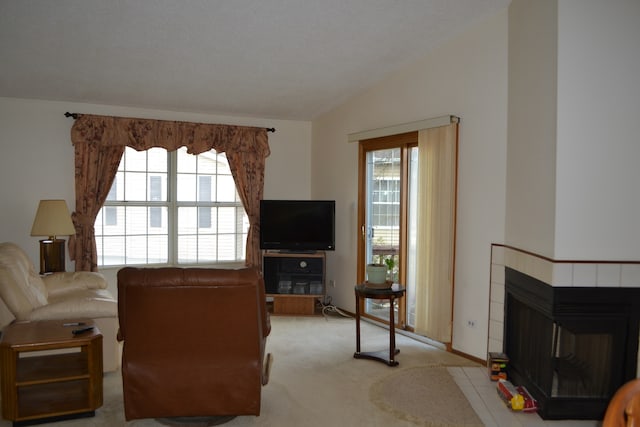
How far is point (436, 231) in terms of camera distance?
15.0 feet

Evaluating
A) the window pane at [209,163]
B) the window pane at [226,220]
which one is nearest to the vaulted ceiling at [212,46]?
the window pane at [209,163]

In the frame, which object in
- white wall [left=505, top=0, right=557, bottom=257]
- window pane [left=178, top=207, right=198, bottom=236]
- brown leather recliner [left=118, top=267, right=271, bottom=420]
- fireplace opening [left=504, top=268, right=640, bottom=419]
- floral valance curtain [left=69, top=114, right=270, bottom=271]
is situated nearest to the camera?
brown leather recliner [left=118, top=267, right=271, bottom=420]

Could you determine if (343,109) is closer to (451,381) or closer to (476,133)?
(476,133)

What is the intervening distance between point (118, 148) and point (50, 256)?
54.5 inches

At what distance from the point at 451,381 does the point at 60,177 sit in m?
4.50

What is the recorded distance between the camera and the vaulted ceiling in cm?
379

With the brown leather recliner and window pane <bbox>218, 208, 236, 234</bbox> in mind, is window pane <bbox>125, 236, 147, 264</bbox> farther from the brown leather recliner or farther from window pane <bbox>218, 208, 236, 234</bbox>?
the brown leather recliner

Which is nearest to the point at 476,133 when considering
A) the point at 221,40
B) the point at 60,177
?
the point at 221,40

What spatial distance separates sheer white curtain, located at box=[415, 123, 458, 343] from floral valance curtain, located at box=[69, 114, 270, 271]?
2.41 meters

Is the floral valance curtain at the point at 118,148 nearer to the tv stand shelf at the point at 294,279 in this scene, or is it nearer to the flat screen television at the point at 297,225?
the flat screen television at the point at 297,225

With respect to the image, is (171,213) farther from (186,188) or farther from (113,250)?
(113,250)

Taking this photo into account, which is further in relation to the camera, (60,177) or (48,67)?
(60,177)

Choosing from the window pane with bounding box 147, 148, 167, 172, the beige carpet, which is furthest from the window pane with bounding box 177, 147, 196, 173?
the beige carpet

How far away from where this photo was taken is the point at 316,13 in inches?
154
